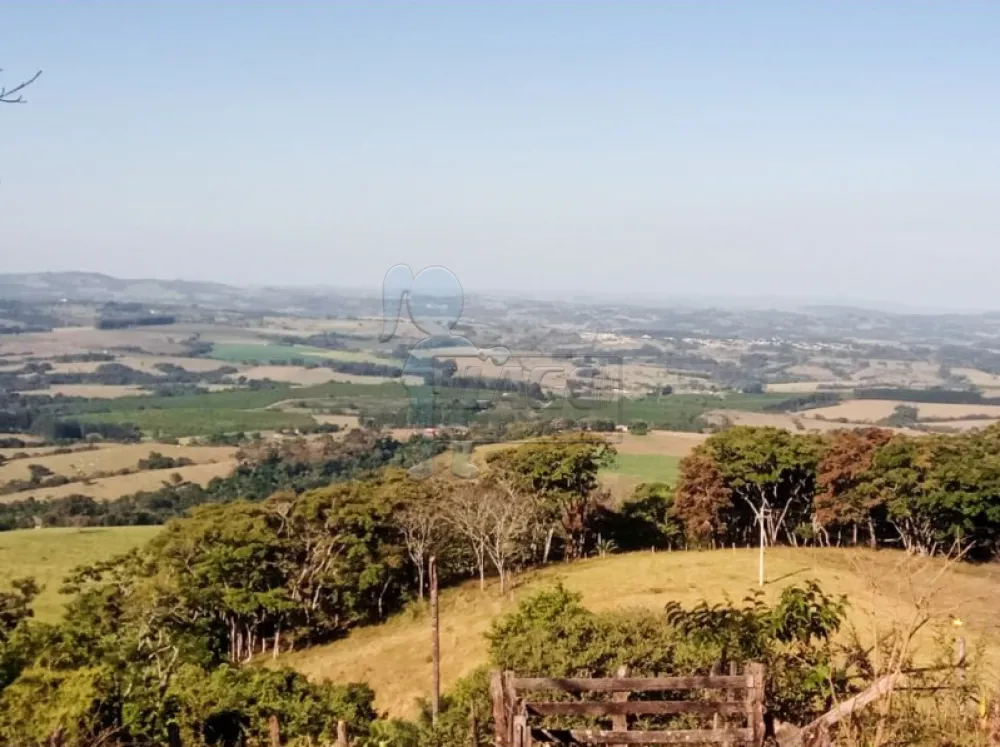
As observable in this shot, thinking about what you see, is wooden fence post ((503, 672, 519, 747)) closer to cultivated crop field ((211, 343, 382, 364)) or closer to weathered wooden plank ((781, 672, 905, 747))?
weathered wooden plank ((781, 672, 905, 747))

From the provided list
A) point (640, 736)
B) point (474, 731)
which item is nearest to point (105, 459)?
point (474, 731)

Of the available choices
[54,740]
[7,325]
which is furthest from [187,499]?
[7,325]

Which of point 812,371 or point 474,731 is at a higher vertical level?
point 474,731

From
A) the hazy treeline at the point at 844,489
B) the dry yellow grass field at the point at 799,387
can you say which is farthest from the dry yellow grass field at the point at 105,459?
the dry yellow grass field at the point at 799,387

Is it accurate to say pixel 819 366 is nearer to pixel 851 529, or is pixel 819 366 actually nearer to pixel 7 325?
pixel 851 529

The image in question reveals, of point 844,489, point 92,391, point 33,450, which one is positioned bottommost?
point 33,450

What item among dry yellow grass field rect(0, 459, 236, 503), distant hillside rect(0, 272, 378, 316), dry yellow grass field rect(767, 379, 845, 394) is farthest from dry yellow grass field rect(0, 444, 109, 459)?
distant hillside rect(0, 272, 378, 316)

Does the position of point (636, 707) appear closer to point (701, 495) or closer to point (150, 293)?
point (701, 495)
